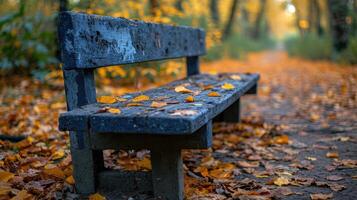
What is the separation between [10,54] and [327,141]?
14.6ft

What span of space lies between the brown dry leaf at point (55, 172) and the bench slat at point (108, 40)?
74 cm

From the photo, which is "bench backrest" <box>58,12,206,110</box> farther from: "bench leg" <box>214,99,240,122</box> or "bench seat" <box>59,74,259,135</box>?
"bench leg" <box>214,99,240,122</box>

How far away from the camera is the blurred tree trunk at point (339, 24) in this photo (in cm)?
921

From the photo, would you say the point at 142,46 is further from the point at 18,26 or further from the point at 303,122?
the point at 18,26

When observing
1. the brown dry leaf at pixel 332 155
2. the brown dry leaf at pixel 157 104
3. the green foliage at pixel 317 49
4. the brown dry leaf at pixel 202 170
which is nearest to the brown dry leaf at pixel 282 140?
the brown dry leaf at pixel 332 155

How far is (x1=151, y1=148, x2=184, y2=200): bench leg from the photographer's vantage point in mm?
2109

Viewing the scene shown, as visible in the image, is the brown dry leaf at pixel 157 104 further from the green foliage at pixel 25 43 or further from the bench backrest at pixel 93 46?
the green foliage at pixel 25 43

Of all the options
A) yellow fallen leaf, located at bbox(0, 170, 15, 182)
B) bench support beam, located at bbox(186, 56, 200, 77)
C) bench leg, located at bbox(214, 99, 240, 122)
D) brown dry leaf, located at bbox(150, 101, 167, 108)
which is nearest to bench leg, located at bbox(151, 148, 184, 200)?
brown dry leaf, located at bbox(150, 101, 167, 108)

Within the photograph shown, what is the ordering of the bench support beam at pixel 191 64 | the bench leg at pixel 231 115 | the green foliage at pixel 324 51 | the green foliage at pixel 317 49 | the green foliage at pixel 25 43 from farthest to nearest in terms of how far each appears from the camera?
the green foliage at pixel 317 49, the green foliage at pixel 324 51, the green foliage at pixel 25 43, the bench support beam at pixel 191 64, the bench leg at pixel 231 115

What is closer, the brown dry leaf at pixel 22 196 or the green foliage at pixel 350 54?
the brown dry leaf at pixel 22 196

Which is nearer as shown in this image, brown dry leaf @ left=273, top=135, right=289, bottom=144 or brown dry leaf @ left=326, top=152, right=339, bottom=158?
brown dry leaf @ left=326, top=152, right=339, bottom=158

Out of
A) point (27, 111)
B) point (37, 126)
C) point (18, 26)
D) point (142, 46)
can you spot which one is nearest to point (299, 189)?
point (142, 46)

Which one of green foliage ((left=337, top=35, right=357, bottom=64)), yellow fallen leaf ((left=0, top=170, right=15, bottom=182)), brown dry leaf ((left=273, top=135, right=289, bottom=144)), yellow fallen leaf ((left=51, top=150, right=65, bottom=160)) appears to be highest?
green foliage ((left=337, top=35, right=357, bottom=64))

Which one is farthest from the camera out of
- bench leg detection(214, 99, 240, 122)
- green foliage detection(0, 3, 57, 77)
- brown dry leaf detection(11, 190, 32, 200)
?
green foliage detection(0, 3, 57, 77)
